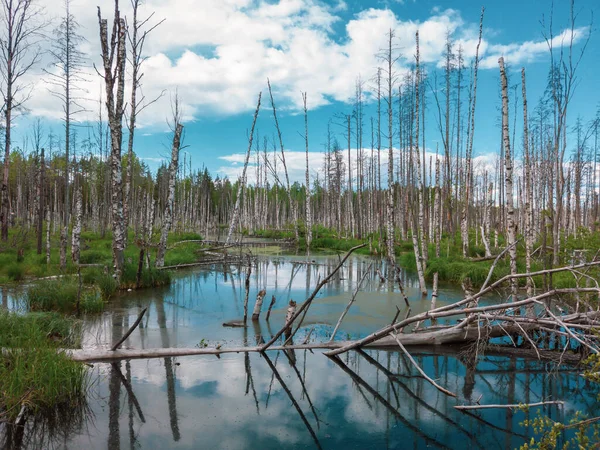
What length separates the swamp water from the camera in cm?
431

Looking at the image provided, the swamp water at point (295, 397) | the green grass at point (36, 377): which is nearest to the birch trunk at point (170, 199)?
the swamp water at point (295, 397)

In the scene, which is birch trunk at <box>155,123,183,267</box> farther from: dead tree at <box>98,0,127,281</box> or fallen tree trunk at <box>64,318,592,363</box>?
fallen tree trunk at <box>64,318,592,363</box>

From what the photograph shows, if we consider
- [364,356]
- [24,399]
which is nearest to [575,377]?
[364,356]

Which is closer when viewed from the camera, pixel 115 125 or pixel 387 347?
pixel 387 347

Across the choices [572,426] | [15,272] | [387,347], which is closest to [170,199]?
[15,272]

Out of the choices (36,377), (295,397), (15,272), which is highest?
(15,272)

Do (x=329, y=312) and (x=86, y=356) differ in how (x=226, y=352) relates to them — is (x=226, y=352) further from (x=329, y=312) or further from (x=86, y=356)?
(x=329, y=312)

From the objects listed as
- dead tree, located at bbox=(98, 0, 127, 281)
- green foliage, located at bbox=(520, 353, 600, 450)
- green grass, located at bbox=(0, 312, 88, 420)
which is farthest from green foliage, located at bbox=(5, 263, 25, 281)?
green foliage, located at bbox=(520, 353, 600, 450)

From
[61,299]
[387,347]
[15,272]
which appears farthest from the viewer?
[15,272]

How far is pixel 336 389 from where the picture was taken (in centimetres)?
555

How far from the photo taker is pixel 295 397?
5.33 metres

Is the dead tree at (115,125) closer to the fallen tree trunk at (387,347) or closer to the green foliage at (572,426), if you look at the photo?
the fallen tree trunk at (387,347)

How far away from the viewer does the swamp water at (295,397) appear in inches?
170

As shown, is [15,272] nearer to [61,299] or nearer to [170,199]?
[61,299]
